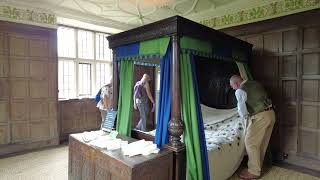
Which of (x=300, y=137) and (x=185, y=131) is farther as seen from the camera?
(x=300, y=137)

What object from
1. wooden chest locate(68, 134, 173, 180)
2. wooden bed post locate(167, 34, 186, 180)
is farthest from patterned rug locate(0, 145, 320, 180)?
wooden bed post locate(167, 34, 186, 180)

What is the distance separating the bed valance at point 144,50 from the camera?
7.48 ft

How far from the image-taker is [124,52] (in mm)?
2852

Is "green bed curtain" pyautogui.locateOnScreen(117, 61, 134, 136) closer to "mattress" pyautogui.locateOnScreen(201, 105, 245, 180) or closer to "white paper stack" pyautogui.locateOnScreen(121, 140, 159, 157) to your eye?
"white paper stack" pyautogui.locateOnScreen(121, 140, 159, 157)

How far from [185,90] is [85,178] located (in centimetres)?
147

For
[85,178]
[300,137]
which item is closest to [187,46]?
[85,178]

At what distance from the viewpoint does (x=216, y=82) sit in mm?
4070

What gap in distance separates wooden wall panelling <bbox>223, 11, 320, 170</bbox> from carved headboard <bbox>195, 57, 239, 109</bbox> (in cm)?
51

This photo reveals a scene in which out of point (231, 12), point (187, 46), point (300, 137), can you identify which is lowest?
point (300, 137)

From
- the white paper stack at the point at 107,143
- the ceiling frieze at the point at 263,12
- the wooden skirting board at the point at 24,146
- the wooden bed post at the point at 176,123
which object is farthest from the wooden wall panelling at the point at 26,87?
the ceiling frieze at the point at 263,12

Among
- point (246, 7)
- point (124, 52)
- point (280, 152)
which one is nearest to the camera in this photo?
point (124, 52)

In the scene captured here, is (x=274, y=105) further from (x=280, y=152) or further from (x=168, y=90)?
(x=168, y=90)

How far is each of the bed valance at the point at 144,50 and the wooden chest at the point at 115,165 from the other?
3.52 ft

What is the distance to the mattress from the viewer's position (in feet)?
8.79
